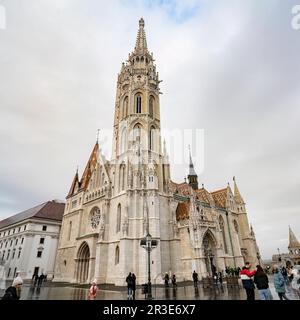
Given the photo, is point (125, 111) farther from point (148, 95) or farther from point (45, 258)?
point (45, 258)

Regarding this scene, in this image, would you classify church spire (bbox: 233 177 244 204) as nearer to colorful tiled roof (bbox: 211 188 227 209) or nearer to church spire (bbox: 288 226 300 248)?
colorful tiled roof (bbox: 211 188 227 209)

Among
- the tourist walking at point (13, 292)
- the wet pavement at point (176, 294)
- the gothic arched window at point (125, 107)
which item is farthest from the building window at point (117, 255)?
A: the tourist walking at point (13, 292)

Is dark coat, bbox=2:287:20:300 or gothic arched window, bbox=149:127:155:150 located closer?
dark coat, bbox=2:287:20:300

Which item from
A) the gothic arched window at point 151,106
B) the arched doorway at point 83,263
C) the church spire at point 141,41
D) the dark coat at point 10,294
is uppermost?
the church spire at point 141,41

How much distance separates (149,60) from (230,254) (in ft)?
122

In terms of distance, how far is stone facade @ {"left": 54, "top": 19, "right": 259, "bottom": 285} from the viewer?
25.7 meters

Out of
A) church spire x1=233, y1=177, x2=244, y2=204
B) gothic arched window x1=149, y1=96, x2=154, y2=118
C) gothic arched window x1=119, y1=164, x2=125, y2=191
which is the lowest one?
gothic arched window x1=119, y1=164, x2=125, y2=191

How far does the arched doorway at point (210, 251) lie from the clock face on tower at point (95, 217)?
15.1 metres

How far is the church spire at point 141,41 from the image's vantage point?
42.9 meters

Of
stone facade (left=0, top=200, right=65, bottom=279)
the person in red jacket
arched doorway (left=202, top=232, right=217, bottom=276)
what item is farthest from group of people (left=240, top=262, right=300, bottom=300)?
stone facade (left=0, top=200, right=65, bottom=279)

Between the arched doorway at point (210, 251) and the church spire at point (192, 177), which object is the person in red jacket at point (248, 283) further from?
the church spire at point (192, 177)

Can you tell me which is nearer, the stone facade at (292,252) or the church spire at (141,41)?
the church spire at (141,41)

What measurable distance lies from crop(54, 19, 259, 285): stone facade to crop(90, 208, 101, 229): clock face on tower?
5.9 inches
